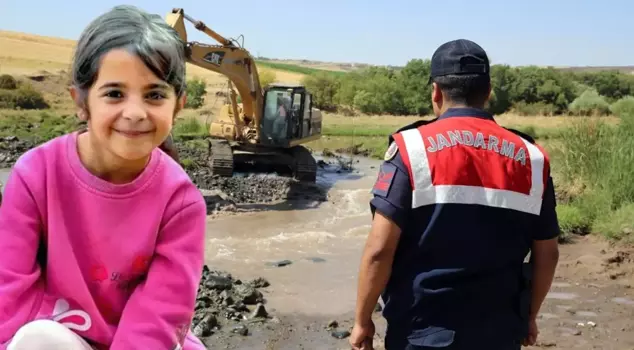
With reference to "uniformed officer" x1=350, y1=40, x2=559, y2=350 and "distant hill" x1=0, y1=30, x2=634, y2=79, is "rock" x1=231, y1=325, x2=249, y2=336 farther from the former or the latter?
"distant hill" x1=0, y1=30, x2=634, y2=79

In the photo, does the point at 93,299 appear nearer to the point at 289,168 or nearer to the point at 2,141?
the point at 289,168

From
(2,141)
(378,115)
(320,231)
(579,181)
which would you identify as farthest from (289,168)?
(378,115)

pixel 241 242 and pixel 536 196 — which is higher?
pixel 536 196

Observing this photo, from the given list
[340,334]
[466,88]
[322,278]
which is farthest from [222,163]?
[466,88]

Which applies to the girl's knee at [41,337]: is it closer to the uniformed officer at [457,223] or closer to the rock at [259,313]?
the uniformed officer at [457,223]

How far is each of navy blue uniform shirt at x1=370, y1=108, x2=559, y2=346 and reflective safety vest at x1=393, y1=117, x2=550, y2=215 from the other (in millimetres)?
35

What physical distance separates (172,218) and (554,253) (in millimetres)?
1664

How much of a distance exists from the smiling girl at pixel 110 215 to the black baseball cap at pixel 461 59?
4.02 feet

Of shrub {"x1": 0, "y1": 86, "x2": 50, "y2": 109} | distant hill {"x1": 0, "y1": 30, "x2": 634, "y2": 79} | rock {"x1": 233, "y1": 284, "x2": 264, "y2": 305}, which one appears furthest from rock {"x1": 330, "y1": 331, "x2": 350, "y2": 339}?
distant hill {"x1": 0, "y1": 30, "x2": 634, "y2": 79}

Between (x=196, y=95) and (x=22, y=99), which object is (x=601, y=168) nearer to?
(x=196, y=95)

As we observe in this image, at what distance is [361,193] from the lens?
693 inches

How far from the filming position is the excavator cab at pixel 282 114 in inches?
683

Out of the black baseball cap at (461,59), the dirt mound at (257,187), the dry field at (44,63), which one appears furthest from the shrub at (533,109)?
the black baseball cap at (461,59)

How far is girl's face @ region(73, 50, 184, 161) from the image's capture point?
1.88 meters
